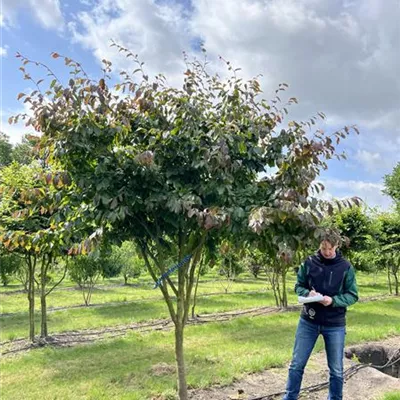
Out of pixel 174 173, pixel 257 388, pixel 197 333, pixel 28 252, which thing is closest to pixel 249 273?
pixel 197 333

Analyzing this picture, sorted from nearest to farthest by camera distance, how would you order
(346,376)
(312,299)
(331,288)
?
(312,299) → (331,288) → (346,376)

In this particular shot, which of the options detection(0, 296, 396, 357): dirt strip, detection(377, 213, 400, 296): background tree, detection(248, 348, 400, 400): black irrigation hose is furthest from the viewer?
detection(377, 213, 400, 296): background tree

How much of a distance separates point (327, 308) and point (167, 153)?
2.18 metres

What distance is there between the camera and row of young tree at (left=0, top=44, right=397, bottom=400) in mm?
3324

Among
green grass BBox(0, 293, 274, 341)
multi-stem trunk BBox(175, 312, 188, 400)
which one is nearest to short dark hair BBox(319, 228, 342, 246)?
multi-stem trunk BBox(175, 312, 188, 400)

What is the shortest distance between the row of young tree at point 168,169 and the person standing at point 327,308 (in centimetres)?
76

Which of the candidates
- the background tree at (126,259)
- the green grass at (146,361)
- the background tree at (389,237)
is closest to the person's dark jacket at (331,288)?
the green grass at (146,361)

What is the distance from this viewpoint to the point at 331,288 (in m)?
4.04

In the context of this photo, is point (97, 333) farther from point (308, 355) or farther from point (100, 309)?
point (308, 355)

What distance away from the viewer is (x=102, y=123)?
3.63 meters

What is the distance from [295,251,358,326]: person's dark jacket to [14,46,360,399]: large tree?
96cm

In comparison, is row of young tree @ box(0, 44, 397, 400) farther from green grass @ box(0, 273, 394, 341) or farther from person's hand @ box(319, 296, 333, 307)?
green grass @ box(0, 273, 394, 341)

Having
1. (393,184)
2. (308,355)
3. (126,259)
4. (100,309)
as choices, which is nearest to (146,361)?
(308,355)

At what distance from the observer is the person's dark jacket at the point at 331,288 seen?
4035mm
